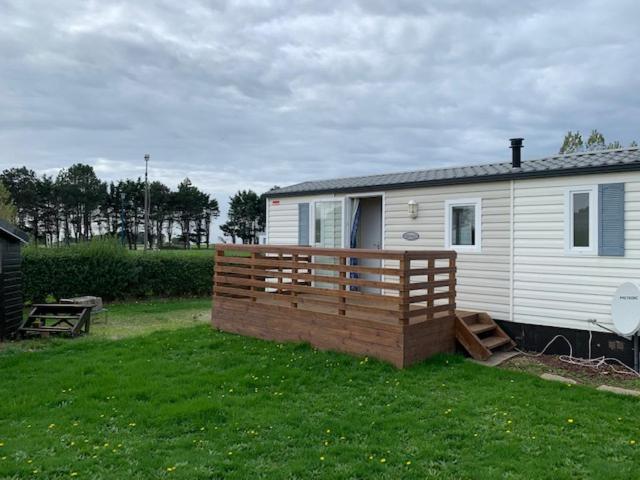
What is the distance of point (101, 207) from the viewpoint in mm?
49500

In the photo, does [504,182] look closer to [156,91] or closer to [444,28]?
[444,28]

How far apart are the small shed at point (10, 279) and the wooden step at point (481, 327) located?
737cm

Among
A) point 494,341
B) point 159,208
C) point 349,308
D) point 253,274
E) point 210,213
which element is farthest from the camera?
point 210,213

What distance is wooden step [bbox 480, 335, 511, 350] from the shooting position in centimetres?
652

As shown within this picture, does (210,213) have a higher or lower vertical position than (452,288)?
higher

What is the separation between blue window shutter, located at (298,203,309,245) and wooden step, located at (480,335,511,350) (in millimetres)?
4258

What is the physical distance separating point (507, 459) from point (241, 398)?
7.84 ft

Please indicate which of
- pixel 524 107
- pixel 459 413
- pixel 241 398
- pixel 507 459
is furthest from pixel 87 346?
pixel 524 107

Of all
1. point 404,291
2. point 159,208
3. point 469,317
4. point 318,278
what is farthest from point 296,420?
point 159,208

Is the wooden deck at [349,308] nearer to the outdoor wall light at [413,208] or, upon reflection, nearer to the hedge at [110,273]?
the outdoor wall light at [413,208]

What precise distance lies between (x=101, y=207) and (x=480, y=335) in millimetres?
49507

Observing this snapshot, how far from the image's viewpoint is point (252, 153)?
2600 cm

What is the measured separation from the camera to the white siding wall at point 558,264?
19.9ft

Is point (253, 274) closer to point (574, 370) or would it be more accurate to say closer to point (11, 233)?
point (11, 233)
